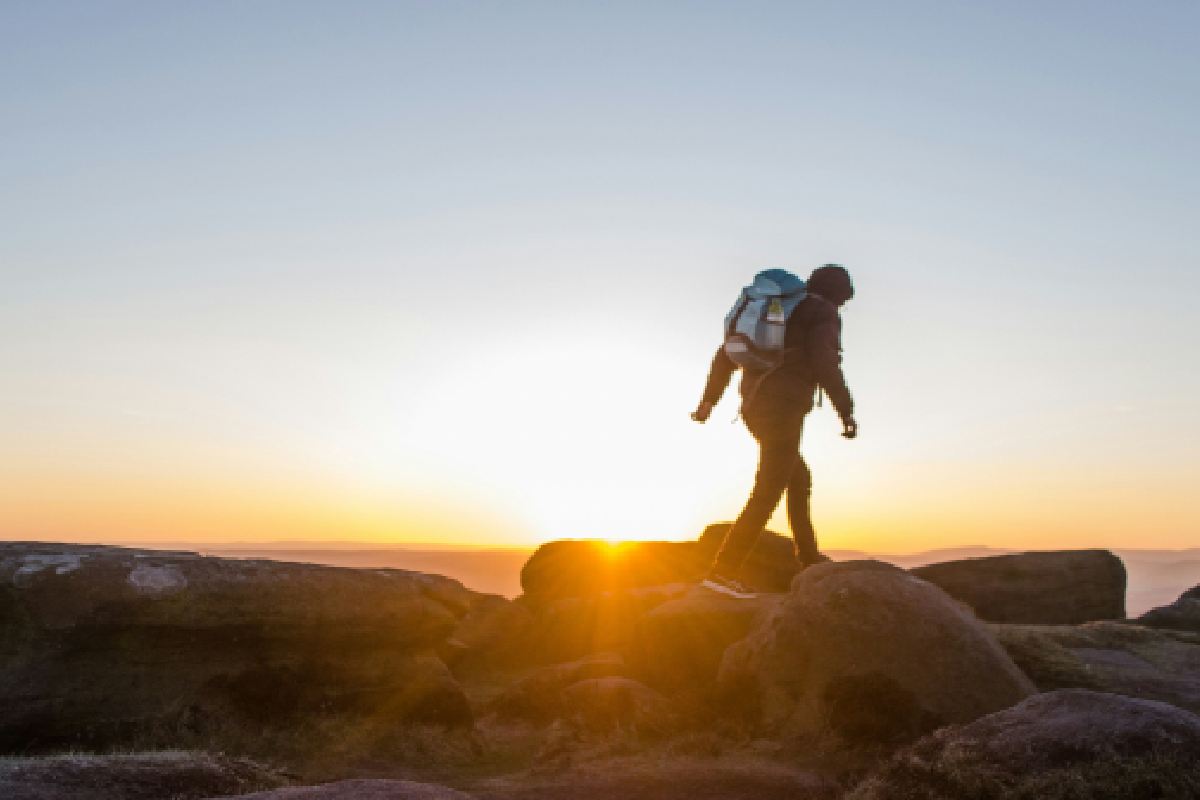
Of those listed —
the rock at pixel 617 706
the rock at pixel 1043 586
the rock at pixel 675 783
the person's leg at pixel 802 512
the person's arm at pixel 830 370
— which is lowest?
the rock at pixel 675 783

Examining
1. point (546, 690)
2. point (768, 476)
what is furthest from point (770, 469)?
point (546, 690)

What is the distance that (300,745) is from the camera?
8430 mm

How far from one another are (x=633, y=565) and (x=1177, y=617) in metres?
8.24

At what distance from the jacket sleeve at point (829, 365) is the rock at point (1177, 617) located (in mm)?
7114

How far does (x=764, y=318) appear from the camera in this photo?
10156 millimetres

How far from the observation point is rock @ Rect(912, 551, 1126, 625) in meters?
14.6

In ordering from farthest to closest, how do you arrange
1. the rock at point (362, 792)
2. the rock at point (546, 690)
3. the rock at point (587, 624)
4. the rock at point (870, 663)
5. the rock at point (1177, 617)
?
the rock at point (1177, 617), the rock at point (587, 624), the rock at point (546, 690), the rock at point (870, 663), the rock at point (362, 792)

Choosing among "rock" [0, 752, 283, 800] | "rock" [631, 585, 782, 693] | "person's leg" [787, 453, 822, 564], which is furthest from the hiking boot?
"rock" [0, 752, 283, 800]

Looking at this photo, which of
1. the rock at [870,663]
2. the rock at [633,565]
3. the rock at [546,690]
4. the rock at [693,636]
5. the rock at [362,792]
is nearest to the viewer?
the rock at [362,792]

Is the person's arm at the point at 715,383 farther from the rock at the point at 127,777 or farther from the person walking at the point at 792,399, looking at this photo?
the rock at the point at 127,777

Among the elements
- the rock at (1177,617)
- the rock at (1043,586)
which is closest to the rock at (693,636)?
the rock at (1043,586)

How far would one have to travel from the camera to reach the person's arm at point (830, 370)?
1009cm

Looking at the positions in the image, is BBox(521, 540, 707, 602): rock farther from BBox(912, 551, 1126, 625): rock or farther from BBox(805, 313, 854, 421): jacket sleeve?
BBox(805, 313, 854, 421): jacket sleeve

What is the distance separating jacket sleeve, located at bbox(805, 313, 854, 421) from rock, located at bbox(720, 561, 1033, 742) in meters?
1.69
